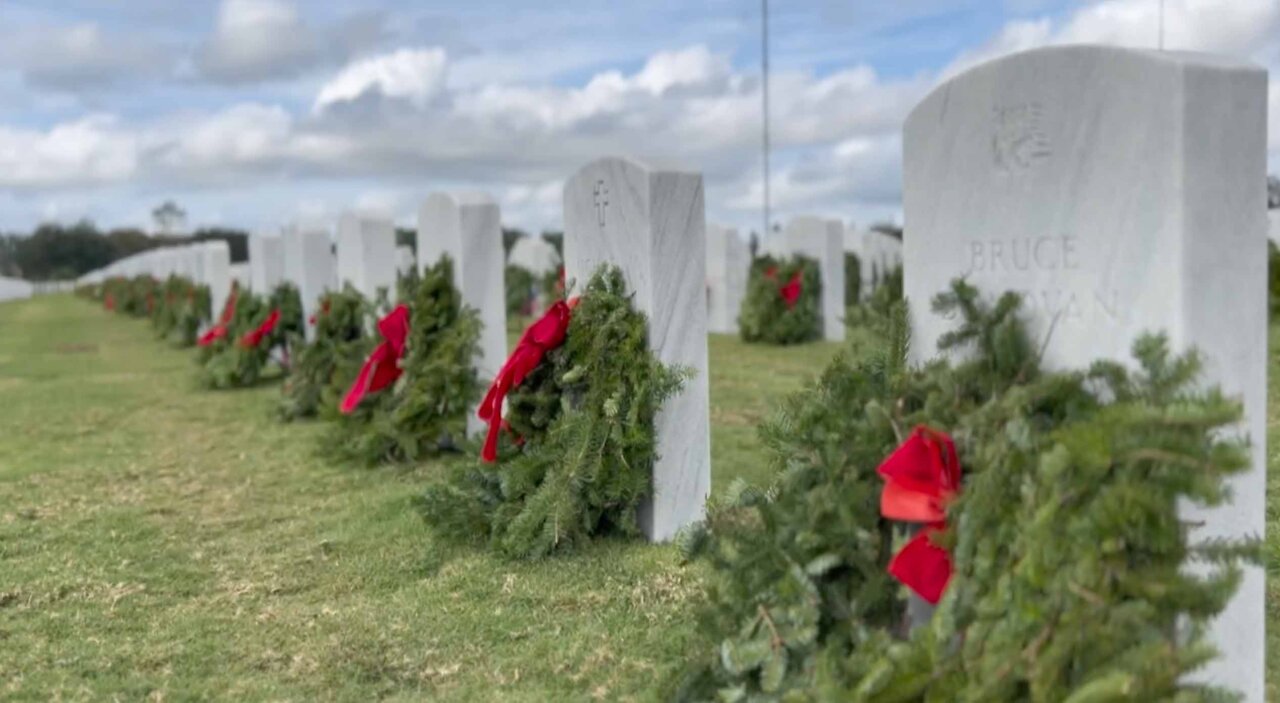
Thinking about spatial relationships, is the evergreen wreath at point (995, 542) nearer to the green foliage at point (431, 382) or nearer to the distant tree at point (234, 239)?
the green foliage at point (431, 382)

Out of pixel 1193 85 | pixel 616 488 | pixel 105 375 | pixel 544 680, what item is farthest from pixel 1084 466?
pixel 105 375

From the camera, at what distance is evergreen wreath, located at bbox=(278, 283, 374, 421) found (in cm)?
815

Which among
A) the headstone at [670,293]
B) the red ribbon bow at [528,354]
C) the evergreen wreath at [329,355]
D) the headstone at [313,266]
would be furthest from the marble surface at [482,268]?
the headstone at [313,266]

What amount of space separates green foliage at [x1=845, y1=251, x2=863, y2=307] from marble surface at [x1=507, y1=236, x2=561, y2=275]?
18.0ft

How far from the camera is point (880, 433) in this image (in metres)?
2.69

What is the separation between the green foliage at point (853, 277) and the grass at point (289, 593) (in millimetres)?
10740

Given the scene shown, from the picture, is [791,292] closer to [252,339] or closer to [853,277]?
[853,277]

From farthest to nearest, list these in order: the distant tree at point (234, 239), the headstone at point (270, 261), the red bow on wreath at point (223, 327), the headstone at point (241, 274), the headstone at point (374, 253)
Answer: the distant tree at point (234, 239) < the headstone at point (241, 274) < the red bow on wreath at point (223, 327) < the headstone at point (270, 261) < the headstone at point (374, 253)

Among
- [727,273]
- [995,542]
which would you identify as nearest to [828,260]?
[727,273]

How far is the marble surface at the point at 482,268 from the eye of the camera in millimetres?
6656

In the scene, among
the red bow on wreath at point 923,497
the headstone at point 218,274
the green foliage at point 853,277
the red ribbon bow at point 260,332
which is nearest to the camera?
the red bow on wreath at point 923,497

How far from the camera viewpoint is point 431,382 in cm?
668

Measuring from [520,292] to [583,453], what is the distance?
55.5ft

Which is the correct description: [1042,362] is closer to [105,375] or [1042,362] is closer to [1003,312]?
[1003,312]
